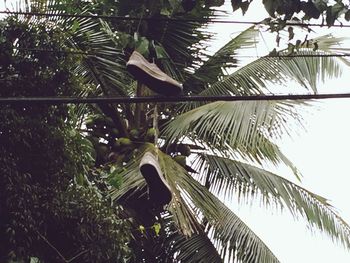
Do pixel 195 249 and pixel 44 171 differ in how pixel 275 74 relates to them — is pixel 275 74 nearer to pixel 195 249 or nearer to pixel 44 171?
pixel 195 249

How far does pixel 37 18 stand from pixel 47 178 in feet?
3.61

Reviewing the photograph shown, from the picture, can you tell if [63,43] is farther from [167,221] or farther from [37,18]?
[167,221]

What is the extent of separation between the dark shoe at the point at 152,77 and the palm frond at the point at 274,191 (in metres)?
3.65

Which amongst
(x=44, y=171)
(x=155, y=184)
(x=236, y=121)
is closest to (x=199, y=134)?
(x=236, y=121)

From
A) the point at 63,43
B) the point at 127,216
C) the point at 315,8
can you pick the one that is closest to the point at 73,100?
the point at 315,8

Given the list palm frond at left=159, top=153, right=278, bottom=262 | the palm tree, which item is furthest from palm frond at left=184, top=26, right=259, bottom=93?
palm frond at left=159, top=153, right=278, bottom=262

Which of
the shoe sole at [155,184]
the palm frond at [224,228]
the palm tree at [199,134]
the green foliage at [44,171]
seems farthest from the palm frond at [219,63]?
the shoe sole at [155,184]

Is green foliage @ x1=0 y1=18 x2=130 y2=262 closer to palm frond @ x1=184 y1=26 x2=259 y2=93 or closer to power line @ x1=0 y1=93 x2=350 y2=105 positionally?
→ power line @ x1=0 y1=93 x2=350 y2=105

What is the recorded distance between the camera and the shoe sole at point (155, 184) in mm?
3863

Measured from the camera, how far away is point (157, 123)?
7168 mm

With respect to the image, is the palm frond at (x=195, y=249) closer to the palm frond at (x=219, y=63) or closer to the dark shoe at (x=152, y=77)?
the palm frond at (x=219, y=63)

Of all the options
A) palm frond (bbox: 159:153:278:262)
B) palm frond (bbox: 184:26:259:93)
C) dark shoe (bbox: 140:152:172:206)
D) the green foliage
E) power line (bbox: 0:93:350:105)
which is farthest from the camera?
palm frond (bbox: 184:26:259:93)

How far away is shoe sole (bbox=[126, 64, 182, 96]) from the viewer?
3.47 meters

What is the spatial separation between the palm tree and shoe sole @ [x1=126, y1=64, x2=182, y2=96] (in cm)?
256
